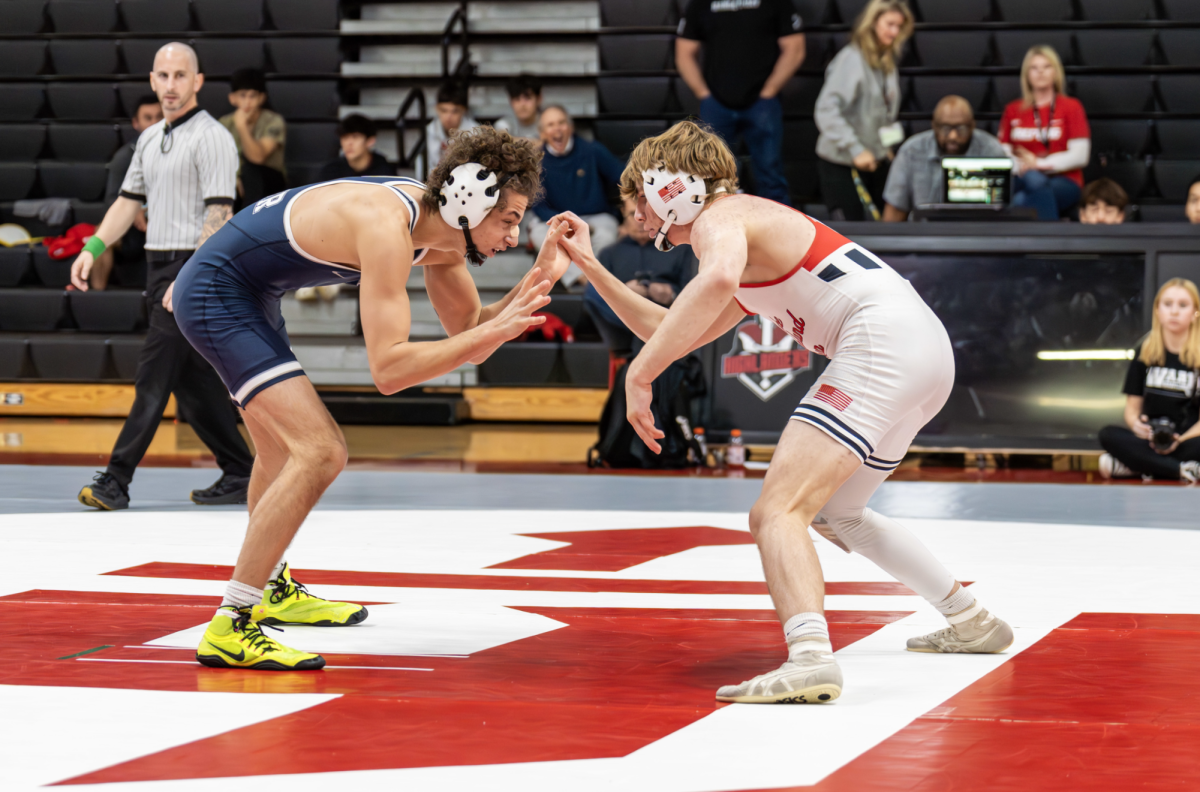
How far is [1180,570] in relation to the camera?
3898 millimetres

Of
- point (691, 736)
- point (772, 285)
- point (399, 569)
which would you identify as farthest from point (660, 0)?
point (691, 736)

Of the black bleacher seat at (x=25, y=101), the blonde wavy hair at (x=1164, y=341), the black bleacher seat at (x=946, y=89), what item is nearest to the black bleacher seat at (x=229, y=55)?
the black bleacher seat at (x=25, y=101)

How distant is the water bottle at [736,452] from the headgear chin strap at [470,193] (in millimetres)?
4265

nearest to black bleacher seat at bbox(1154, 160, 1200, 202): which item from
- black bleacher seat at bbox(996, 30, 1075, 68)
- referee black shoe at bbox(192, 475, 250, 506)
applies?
black bleacher seat at bbox(996, 30, 1075, 68)

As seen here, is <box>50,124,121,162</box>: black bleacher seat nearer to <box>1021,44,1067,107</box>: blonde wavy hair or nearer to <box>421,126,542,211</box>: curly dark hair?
<box>1021,44,1067,107</box>: blonde wavy hair

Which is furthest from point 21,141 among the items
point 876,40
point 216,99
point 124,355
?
point 876,40

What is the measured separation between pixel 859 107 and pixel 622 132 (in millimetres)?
2149

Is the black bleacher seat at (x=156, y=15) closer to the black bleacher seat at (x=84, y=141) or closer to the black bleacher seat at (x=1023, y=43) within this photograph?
the black bleacher seat at (x=84, y=141)

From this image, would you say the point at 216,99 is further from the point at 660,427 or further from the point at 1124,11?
the point at 1124,11

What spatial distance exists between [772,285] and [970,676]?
0.90 m

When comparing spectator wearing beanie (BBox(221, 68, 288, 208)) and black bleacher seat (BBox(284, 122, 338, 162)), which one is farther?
black bleacher seat (BBox(284, 122, 338, 162))

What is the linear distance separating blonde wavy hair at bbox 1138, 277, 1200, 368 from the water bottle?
6.75ft

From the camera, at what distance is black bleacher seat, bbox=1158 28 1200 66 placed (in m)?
9.44

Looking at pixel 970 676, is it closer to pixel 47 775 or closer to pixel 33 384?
pixel 47 775
